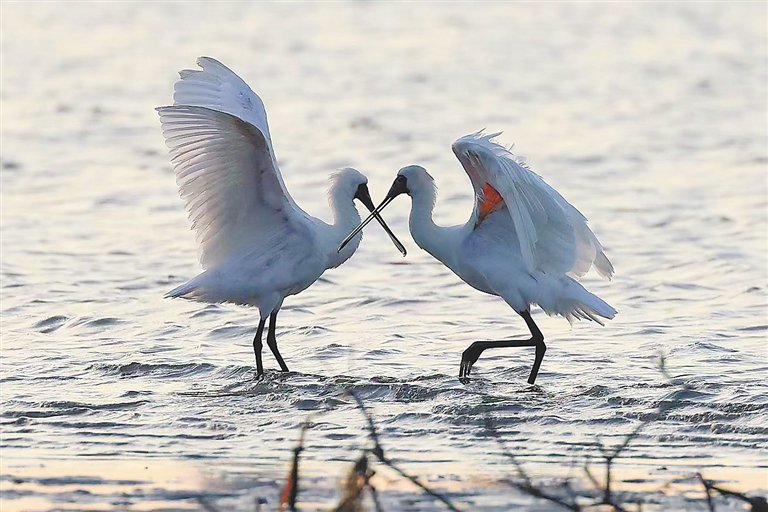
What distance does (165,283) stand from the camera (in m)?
12.3

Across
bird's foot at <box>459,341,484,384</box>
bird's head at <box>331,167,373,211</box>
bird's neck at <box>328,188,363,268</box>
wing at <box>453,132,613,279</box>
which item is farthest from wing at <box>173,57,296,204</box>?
bird's foot at <box>459,341,484,384</box>

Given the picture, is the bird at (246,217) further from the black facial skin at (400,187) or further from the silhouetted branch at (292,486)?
the silhouetted branch at (292,486)

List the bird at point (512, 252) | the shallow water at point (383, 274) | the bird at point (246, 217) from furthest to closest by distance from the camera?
the bird at point (512, 252) < the bird at point (246, 217) < the shallow water at point (383, 274)

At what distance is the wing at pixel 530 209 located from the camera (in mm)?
9164

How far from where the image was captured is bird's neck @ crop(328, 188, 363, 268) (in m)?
10.1

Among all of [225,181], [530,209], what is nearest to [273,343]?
[225,181]

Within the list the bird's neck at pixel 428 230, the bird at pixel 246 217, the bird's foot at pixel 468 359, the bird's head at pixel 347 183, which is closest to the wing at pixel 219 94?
the bird at pixel 246 217

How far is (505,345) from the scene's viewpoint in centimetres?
1005

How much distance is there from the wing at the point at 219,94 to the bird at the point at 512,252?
3.30 feet

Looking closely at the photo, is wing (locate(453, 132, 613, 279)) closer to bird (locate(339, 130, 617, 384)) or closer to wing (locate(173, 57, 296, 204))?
bird (locate(339, 130, 617, 384))

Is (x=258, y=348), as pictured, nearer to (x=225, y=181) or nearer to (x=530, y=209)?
(x=225, y=181)

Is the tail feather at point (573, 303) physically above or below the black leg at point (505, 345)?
above

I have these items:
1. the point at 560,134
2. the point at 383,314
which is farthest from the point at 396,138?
the point at 383,314

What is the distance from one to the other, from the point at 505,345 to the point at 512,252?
1.91 feet
